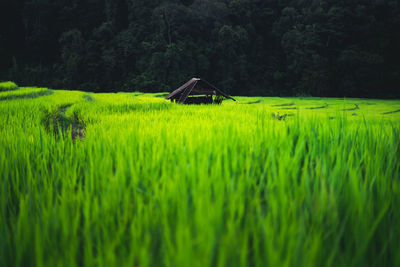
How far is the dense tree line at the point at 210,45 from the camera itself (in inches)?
942

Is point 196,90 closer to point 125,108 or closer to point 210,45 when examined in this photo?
point 125,108

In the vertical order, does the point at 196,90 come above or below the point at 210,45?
below

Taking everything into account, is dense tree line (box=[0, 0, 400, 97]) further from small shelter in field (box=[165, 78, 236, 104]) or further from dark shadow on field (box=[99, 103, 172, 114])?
dark shadow on field (box=[99, 103, 172, 114])

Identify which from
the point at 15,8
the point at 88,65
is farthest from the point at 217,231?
the point at 15,8

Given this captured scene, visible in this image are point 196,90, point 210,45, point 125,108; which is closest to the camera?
point 125,108

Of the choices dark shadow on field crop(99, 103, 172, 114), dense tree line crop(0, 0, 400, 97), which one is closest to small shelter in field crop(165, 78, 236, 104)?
dark shadow on field crop(99, 103, 172, 114)

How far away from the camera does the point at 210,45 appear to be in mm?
27812

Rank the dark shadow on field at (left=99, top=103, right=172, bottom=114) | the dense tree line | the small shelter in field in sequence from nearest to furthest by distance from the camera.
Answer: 1. the dark shadow on field at (left=99, top=103, right=172, bottom=114)
2. the small shelter in field
3. the dense tree line

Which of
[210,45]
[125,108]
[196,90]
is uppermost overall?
[210,45]

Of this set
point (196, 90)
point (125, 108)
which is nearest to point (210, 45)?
point (196, 90)

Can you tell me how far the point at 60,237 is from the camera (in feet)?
2.05

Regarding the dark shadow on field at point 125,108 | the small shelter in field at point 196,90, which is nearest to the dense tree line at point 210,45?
the small shelter in field at point 196,90

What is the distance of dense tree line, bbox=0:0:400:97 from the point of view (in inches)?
942

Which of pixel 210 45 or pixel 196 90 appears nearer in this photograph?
pixel 196 90
